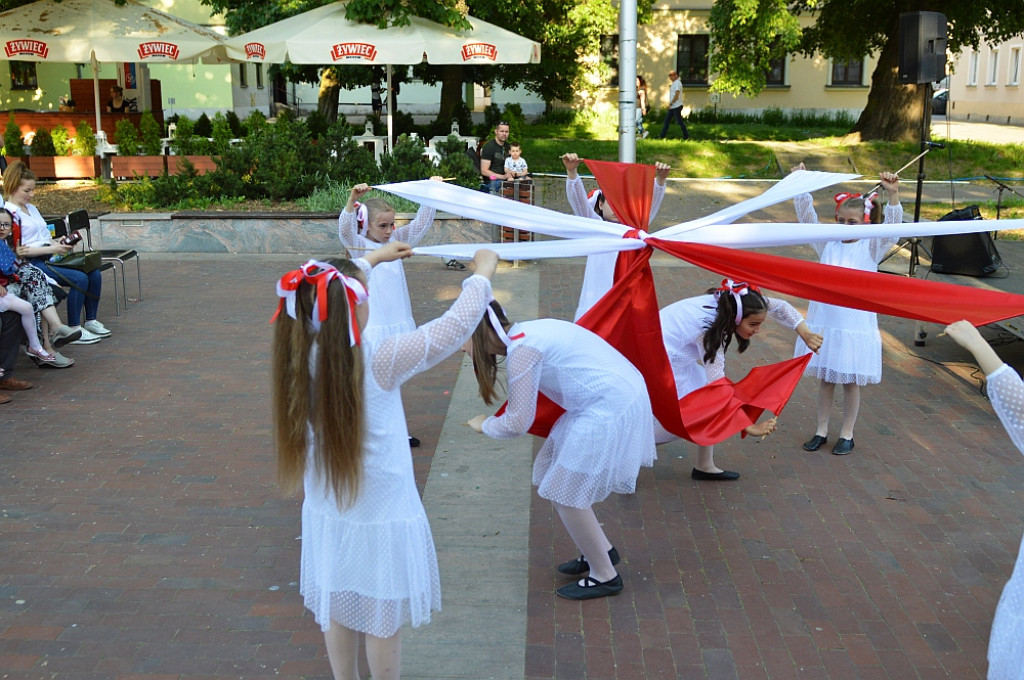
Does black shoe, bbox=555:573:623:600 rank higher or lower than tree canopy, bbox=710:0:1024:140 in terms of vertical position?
lower

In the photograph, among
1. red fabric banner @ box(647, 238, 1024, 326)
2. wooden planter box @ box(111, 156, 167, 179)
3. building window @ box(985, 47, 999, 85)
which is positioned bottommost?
red fabric banner @ box(647, 238, 1024, 326)

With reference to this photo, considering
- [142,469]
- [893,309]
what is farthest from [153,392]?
[893,309]

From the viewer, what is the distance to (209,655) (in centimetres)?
401

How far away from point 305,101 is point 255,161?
88.9ft

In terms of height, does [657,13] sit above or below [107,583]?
above

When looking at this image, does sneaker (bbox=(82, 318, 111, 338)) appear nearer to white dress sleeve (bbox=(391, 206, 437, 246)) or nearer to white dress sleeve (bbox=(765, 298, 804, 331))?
white dress sleeve (bbox=(391, 206, 437, 246))

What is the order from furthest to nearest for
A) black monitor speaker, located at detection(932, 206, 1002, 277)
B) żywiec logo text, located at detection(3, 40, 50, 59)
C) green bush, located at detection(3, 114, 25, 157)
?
green bush, located at detection(3, 114, 25, 157) < żywiec logo text, located at detection(3, 40, 50, 59) < black monitor speaker, located at detection(932, 206, 1002, 277)

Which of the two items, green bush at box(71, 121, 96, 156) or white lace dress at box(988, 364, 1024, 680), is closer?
white lace dress at box(988, 364, 1024, 680)

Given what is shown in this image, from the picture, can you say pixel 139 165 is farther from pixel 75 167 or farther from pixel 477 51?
pixel 477 51

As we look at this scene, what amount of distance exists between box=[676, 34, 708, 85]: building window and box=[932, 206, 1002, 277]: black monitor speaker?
1052 inches

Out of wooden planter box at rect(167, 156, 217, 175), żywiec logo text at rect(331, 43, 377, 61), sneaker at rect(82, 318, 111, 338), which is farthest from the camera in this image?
wooden planter box at rect(167, 156, 217, 175)

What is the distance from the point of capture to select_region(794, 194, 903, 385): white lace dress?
6102mm

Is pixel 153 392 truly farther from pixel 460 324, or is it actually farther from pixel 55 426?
pixel 460 324

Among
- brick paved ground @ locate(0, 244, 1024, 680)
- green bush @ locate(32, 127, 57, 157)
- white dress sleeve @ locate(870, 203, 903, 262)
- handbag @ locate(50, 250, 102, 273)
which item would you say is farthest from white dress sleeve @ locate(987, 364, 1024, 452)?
green bush @ locate(32, 127, 57, 157)
